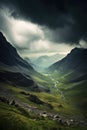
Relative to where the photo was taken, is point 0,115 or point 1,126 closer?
point 1,126

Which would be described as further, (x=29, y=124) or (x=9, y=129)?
(x=29, y=124)

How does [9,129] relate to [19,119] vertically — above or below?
below

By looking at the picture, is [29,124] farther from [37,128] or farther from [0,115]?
[0,115]

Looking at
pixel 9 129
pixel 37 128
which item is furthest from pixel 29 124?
pixel 9 129

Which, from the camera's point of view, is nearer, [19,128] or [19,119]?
[19,128]

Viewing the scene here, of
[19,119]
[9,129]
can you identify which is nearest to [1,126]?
[9,129]

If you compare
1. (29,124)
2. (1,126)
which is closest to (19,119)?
(29,124)

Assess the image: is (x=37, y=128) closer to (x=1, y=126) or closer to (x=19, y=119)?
(x=19, y=119)

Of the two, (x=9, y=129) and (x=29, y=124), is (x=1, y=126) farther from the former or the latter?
(x=29, y=124)
